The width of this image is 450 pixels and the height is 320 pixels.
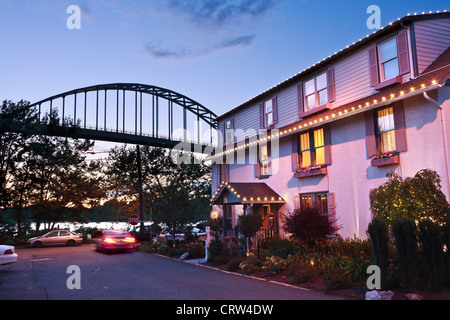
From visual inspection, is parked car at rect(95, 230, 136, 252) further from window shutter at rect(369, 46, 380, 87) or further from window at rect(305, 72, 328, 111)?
window shutter at rect(369, 46, 380, 87)

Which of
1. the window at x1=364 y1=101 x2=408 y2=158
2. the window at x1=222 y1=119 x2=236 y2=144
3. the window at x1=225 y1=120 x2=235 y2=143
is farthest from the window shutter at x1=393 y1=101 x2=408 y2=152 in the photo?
the window at x1=225 y1=120 x2=235 y2=143

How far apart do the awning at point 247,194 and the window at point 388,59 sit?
7728 millimetres

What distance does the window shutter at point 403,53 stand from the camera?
13836 millimetres

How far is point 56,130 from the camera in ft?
121

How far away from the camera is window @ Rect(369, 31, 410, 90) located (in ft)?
45.7

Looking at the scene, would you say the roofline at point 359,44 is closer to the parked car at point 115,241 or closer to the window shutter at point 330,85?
the window shutter at point 330,85

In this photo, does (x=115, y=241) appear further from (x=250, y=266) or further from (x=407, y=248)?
(x=407, y=248)

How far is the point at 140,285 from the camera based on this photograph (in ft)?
37.7

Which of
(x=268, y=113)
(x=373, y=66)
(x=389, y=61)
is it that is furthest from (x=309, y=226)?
(x=268, y=113)

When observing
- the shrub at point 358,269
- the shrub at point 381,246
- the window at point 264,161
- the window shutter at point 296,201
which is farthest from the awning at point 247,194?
the shrub at point 381,246

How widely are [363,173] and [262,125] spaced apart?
26.4ft

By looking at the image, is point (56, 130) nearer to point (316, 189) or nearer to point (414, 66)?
point (316, 189)

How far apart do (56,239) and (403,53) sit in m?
29.3
